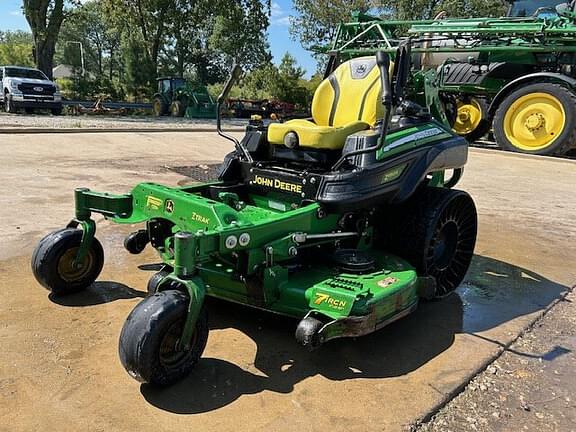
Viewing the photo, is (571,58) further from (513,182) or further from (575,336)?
(575,336)

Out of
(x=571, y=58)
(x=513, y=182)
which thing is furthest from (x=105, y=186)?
(x=571, y=58)

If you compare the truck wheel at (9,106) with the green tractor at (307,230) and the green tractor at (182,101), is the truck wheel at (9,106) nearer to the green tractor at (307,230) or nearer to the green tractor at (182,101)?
the green tractor at (182,101)

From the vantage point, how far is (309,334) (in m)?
2.74

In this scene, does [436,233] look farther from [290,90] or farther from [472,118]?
[290,90]

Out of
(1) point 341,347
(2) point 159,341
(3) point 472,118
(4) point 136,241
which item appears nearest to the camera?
(2) point 159,341

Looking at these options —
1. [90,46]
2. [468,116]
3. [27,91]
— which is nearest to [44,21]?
[27,91]

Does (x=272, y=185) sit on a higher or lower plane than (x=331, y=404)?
higher

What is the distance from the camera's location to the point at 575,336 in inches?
140

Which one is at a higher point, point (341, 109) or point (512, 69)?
point (512, 69)

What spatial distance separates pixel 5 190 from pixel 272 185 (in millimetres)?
3826

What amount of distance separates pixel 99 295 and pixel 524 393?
8.35ft

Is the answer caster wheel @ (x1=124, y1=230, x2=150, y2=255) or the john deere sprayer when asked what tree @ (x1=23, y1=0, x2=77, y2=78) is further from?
caster wheel @ (x1=124, y1=230, x2=150, y2=255)

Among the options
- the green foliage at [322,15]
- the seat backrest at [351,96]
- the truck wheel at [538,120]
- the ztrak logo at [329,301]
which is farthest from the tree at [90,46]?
the ztrak logo at [329,301]

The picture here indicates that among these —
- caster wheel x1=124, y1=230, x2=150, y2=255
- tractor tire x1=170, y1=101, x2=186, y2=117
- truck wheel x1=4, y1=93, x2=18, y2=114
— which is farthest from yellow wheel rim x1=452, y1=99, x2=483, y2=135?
truck wheel x1=4, y1=93, x2=18, y2=114
